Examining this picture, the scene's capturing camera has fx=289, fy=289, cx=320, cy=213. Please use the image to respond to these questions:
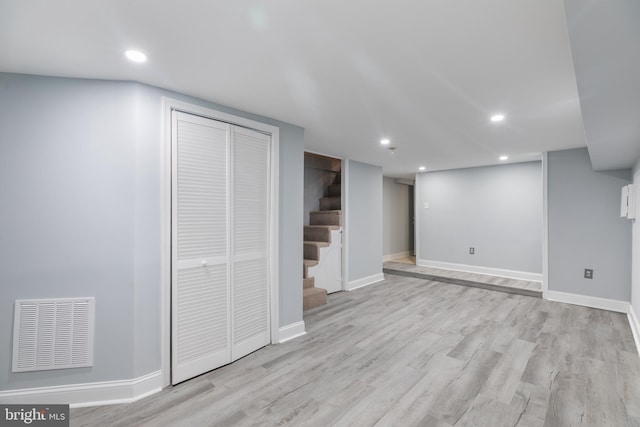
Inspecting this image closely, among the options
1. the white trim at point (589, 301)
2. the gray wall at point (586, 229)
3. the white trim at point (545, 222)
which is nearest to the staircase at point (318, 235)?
the white trim at point (545, 222)

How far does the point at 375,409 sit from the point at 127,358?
180cm

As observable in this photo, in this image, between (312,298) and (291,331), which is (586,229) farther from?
(291,331)

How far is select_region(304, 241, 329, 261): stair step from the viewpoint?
4516 millimetres

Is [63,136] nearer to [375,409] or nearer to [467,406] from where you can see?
[375,409]

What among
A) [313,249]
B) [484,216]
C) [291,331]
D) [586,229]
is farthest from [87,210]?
[484,216]

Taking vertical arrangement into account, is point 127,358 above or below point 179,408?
above

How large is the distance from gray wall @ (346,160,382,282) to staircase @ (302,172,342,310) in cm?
34

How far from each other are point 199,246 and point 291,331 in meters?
1.41

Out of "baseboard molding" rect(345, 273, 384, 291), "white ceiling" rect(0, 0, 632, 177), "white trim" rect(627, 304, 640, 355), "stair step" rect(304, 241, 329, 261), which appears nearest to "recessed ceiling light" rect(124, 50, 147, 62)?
"white ceiling" rect(0, 0, 632, 177)

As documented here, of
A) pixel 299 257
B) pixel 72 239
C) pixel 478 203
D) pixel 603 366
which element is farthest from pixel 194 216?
pixel 478 203

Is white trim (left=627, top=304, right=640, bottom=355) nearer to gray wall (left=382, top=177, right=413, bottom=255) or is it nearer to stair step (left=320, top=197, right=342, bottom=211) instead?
stair step (left=320, top=197, right=342, bottom=211)

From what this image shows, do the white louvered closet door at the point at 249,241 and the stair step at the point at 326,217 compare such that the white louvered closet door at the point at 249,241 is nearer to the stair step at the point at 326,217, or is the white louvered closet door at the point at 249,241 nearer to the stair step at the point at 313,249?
the stair step at the point at 313,249

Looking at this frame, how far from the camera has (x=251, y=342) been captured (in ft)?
9.12

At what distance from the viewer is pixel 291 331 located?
3123mm
